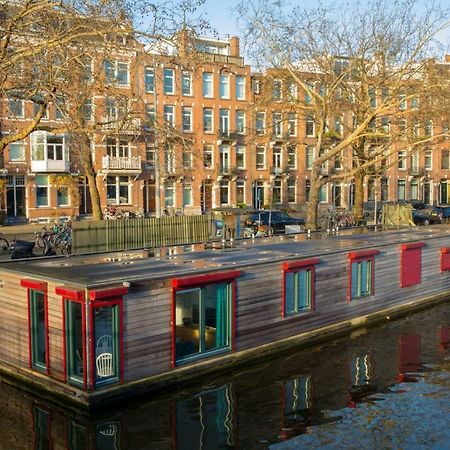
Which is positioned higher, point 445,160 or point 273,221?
point 445,160

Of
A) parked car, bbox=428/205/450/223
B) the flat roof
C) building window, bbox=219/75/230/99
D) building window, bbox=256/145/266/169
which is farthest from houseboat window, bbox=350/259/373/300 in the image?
building window, bbox=256/145/266/169

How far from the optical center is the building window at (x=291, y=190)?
5606 cm

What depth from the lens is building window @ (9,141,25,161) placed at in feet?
137

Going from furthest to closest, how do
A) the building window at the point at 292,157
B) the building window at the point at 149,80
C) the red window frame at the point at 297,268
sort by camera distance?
1. the building window at the point at 292,157
2. the building window at the point at 149,80
3. the red window frame at the point at 297,268

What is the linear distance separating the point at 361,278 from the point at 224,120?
37.2 metres

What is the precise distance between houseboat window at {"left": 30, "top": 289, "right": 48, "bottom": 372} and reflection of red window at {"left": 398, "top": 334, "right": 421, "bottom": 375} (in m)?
7.75

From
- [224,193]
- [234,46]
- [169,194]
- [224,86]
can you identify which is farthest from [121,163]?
[234,46]

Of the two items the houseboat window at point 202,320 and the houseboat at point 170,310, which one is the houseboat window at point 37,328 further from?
the houseboat window at point 202,320

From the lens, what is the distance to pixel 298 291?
49.0ft

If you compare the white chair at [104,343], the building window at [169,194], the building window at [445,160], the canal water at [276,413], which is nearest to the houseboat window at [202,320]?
the canal water at [276,413]

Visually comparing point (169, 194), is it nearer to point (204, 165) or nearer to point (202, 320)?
point (204, 165)

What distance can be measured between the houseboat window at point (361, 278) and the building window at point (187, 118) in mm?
34976

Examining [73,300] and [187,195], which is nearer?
[73,300]

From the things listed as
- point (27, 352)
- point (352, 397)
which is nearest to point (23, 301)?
point (27, 352)
